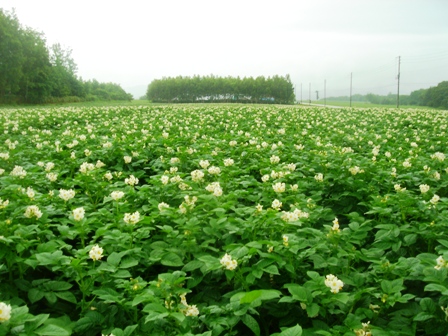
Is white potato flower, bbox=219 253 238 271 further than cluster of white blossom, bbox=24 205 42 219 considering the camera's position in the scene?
No

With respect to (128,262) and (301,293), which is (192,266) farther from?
(301,293)

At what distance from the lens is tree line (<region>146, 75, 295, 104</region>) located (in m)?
77.1

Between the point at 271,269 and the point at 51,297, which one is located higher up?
the point at 271,269

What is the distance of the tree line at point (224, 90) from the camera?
253 ft

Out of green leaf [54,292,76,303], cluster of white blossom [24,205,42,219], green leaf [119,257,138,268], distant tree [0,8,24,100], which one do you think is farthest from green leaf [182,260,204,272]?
distant tree [0,8,24,100]

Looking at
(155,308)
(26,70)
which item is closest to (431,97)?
(26,70)

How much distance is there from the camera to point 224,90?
78000mm

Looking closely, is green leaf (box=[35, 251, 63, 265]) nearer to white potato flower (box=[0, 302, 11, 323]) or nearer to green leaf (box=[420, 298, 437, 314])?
white potato flower (box=[0, 302, 11, 323])

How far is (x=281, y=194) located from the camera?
13.1 ft

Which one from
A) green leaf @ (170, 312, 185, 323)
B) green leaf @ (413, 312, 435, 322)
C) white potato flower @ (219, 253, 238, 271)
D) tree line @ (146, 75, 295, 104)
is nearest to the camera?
green leaf @ (170, 312, 185, 323)

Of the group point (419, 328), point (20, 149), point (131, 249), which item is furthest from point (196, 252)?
point (20, 149)

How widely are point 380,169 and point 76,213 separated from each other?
13.0 ft

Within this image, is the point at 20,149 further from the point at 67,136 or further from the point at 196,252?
the point at 196,252

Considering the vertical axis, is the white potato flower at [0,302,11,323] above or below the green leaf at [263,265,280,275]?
above
